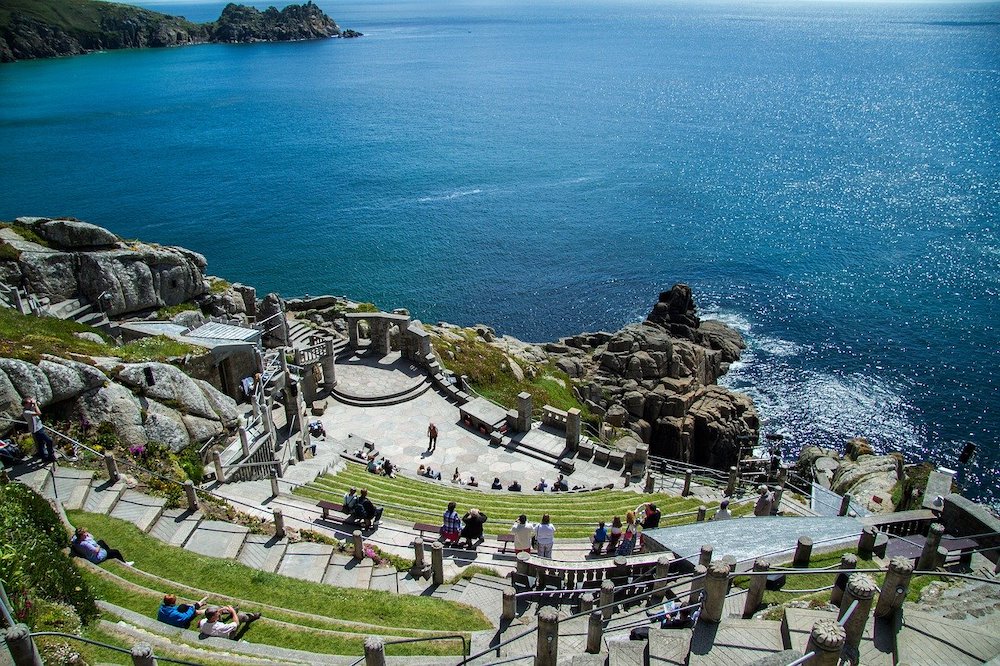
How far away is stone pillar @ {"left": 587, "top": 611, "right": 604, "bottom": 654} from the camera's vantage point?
14.5m

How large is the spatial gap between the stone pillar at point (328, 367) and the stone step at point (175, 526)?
16981 millimetres

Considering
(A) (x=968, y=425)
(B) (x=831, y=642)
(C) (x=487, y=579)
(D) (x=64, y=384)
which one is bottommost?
(A) (x=968, y=425)

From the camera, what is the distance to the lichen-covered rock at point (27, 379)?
2323 cm

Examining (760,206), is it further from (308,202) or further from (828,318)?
(308,202)

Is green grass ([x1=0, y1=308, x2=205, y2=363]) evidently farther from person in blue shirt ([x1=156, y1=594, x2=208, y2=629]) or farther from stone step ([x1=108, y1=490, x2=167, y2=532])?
person in blue shirt ([x1=156, y1=594, x2=208, y2=629])

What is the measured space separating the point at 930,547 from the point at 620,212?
8199cm

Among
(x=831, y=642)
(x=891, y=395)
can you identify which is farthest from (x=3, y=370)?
(x=891, y=395)

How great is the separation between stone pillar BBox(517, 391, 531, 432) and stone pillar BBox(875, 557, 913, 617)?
2249 centimetres

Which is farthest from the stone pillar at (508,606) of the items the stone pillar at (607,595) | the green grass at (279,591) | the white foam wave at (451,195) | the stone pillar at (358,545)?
the white foam wave at (451,195)

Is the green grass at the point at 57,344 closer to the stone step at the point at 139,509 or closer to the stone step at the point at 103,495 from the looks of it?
the stone step at the point at 103,495

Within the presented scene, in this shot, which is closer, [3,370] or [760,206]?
[3,370]

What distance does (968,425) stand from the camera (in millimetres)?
53344

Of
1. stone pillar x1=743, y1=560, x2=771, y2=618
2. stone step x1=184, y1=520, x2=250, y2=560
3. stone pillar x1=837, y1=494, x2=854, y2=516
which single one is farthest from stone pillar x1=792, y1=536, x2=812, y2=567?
stone step x1=184, y1=520, x2=250, y2=560

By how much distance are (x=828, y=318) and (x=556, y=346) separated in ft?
103
